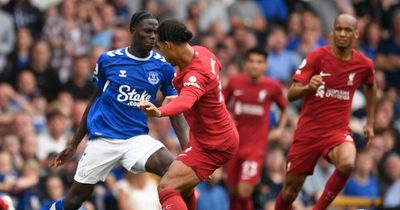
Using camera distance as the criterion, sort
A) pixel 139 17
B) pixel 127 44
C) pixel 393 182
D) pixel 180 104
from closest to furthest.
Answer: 1. pixel 180 104
2. pixel 139 17
3. pixel 393 182
4. pixel 127 44

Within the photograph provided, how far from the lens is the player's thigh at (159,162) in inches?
539

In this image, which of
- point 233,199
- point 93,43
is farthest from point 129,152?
point 93,43

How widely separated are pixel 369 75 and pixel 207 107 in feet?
8.16

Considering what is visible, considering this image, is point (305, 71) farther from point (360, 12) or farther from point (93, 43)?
point (360, 12)

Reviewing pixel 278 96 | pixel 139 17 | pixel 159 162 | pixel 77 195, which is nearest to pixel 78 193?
pixel 77 195

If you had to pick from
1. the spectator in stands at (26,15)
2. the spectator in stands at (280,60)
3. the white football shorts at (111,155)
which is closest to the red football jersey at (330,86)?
the white football shorts at (111,155)

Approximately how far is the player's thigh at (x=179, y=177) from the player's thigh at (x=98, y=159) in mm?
944

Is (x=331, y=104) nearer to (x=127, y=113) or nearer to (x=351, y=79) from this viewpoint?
(x=351, y=79)

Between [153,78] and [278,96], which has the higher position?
[153,78]

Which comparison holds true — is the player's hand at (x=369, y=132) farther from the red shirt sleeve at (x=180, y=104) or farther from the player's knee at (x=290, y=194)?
the red shirt sleeve at (x=180, y=104)

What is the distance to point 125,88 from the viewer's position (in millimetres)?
13852

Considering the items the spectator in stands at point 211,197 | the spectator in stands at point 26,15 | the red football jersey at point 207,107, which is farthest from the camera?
the spectator in stands at point 26,15

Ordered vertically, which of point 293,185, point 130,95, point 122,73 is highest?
point 122,73

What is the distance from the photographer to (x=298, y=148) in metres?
14.8
